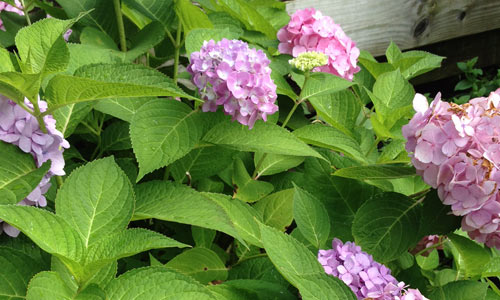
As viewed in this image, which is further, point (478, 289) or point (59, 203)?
point (478, 289)

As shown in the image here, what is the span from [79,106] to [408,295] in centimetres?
57

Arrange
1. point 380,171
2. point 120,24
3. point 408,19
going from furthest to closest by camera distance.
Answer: point 408,19, point 120,24, point 380,171

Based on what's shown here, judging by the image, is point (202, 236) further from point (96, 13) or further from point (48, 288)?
point (96, 13)

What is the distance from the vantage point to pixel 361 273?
33.1 inches

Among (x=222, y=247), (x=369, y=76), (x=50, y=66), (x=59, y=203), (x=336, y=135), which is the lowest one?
(x=222, y=247)

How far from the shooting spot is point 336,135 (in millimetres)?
1073

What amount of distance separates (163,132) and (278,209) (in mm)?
266

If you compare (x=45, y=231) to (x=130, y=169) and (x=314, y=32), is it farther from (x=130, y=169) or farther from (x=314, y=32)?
(x=314, y=32)

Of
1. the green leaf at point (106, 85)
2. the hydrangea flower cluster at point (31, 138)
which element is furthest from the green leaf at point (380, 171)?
the hydrangea flower cluster at point (31, 138)

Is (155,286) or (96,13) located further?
(96,13)

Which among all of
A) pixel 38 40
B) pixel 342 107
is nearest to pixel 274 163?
pixel 342 107

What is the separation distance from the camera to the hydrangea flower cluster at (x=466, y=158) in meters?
0.86

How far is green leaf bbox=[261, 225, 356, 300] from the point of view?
707 mm

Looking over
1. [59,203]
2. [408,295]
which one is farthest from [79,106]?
[408,295]
